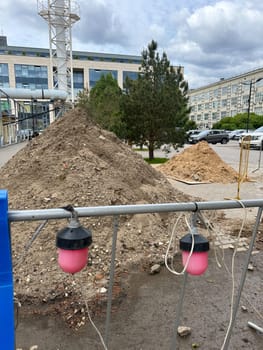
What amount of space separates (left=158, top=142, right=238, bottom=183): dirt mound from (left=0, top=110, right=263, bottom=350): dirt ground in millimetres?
4639

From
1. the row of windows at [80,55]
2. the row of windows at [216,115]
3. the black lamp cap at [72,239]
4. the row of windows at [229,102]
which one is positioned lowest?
the black lamp cap at [72,239]

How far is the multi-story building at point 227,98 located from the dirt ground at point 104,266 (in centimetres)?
5357

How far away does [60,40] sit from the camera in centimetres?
3453

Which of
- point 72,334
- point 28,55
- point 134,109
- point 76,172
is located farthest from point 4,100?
point 28,55

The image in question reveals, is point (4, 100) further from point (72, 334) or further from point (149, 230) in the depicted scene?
point (72, 334)

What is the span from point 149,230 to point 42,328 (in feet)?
6.66

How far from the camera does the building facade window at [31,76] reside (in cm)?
4922

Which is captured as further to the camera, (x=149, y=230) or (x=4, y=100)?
(x=4, y=100)

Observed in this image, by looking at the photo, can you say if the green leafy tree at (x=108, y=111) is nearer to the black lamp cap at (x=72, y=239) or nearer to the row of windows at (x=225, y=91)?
the black lamp cap at (x=72, y=239)

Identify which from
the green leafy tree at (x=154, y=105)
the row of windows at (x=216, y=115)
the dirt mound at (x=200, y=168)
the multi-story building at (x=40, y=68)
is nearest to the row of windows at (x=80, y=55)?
the multi-story building at (x=40, y=68)

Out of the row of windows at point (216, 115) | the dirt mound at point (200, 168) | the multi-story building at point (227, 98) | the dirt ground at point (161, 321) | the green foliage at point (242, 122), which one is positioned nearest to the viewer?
the dirt ground at point (161, 321)

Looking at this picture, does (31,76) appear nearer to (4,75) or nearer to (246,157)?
(4,75)

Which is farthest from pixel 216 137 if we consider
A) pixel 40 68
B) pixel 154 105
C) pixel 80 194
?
pixel 40 68

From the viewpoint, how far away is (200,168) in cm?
1079
